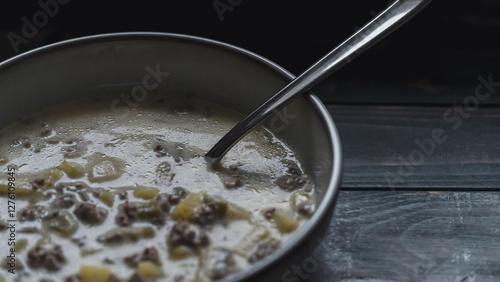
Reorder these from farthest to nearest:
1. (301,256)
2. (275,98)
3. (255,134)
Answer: (255,134) < (275,98) < (301,256)

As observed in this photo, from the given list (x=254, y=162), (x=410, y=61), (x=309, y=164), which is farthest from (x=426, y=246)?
(x=410, y=61)

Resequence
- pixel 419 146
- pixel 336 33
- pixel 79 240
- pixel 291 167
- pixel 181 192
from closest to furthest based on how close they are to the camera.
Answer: pixel 79 240 < pixel 181 192 < pixel 291 167 < pixel 419 146 < pixel 336 33

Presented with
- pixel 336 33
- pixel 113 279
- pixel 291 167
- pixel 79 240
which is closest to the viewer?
pixel 113 279

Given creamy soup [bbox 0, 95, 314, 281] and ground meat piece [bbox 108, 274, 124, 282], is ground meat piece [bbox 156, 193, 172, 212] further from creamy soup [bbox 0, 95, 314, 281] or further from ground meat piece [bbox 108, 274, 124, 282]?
ground meat piece [bbox 108, 274, 124, 282]

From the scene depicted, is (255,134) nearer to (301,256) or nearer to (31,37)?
(301,256)

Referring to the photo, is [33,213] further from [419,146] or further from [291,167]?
[419,146]

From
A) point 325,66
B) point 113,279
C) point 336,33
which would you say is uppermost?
point 336,33

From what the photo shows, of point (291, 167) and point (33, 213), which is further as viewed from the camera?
point (291, 167)

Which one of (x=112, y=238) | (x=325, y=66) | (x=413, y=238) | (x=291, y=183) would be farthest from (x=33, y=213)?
(x=413, y=238)
